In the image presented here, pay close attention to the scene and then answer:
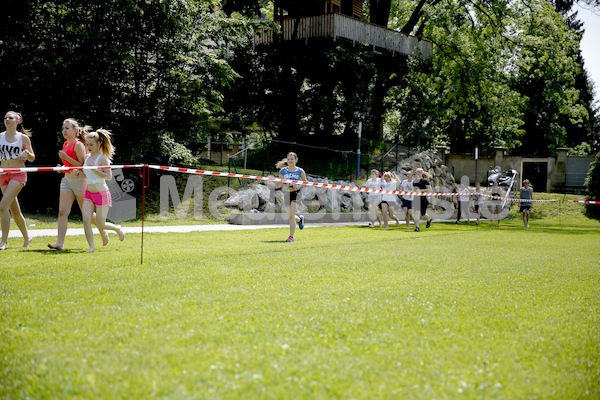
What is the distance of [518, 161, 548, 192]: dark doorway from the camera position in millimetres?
40812

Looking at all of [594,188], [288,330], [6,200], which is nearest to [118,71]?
[6,200]

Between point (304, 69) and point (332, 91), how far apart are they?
1.79 meters

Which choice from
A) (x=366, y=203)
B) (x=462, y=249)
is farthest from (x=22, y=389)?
(x=366, y=203)

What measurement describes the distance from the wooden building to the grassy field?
69.3 feet

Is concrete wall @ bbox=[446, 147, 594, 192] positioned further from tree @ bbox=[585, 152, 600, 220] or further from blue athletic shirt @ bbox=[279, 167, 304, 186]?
blue athletic shirt @ bbox=[279, 167, 304, 186]

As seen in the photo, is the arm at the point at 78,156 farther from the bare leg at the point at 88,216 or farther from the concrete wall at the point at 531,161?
the concrete wall at the point at 531,161

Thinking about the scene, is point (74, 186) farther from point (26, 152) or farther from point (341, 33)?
point (341, 33)

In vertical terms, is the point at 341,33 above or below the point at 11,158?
above

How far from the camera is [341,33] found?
28031 mm

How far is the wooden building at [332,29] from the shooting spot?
27.9 metres

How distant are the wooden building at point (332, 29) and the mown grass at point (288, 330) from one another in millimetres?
21046

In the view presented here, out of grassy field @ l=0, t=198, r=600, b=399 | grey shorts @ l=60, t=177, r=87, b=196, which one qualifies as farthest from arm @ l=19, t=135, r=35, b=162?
grassy field @ l=0, t=198, r=600, b=399

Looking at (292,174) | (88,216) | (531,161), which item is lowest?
(88,216)

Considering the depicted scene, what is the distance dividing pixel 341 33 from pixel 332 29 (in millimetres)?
651
